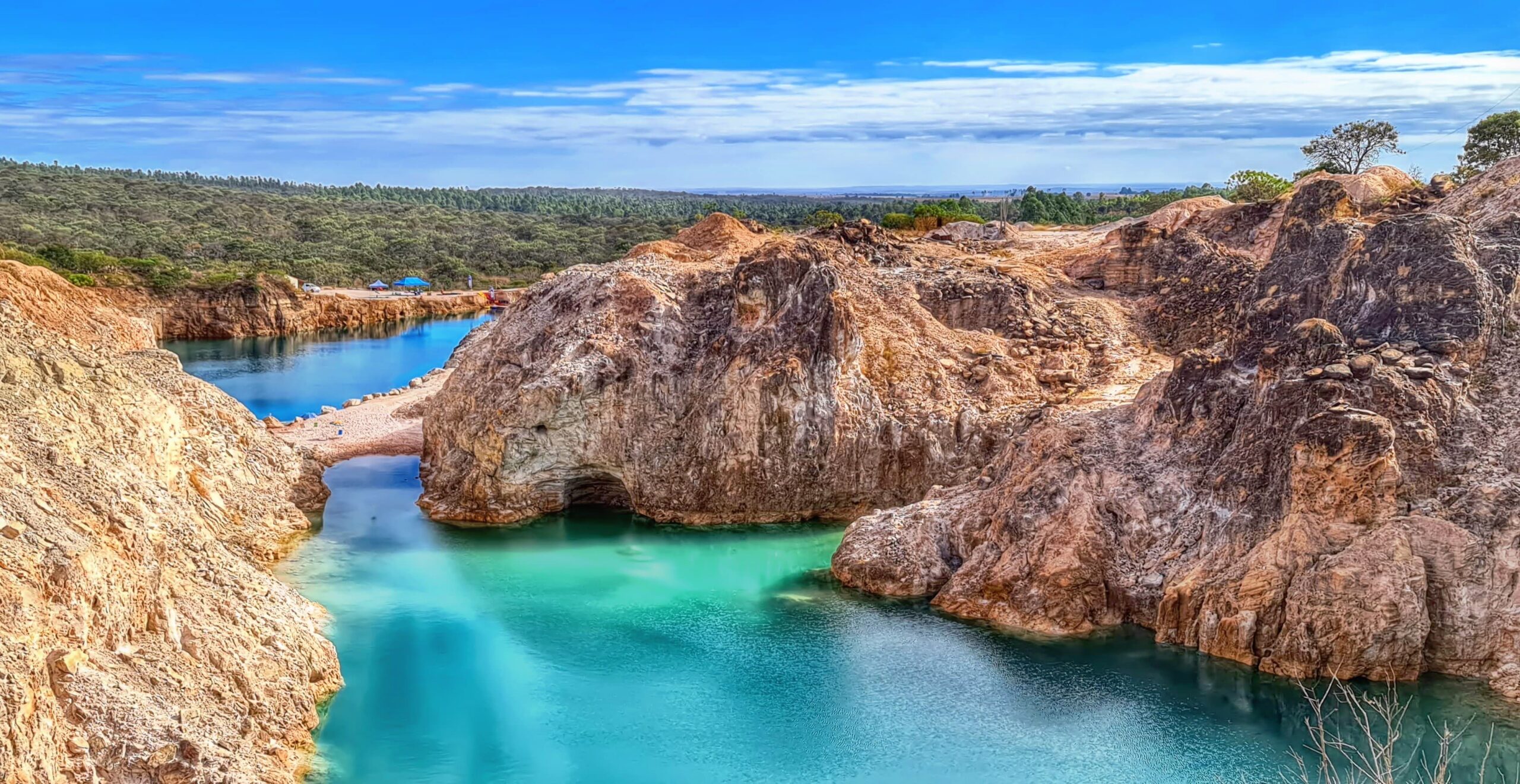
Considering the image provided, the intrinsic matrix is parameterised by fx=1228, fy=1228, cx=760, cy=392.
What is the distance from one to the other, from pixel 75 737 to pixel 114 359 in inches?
545

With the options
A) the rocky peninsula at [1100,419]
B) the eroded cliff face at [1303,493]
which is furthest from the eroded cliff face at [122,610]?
the eroded cliff face at [1303,493]

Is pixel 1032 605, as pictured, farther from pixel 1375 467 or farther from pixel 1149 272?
pixel 1149 272

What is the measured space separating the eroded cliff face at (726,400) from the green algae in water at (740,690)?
2937 millimetres

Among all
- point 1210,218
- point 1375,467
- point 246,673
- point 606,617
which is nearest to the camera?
point 246,673

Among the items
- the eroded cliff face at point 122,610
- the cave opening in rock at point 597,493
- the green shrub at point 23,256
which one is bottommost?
the cave opening in rock at point 597,493

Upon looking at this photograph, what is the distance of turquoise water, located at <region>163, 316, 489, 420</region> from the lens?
1983 inches

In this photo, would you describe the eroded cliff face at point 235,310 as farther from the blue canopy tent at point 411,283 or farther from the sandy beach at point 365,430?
the sandy beach at point 365,430

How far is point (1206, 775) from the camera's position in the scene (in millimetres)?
17281

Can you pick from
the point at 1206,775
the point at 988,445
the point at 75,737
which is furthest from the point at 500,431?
the point at 1206,775

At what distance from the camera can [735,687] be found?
20.4m

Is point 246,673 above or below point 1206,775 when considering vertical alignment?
above

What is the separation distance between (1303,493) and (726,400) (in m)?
13.4

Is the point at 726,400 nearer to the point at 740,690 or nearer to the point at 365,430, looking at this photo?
the point at 740,690

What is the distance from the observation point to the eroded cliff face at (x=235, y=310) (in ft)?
222
